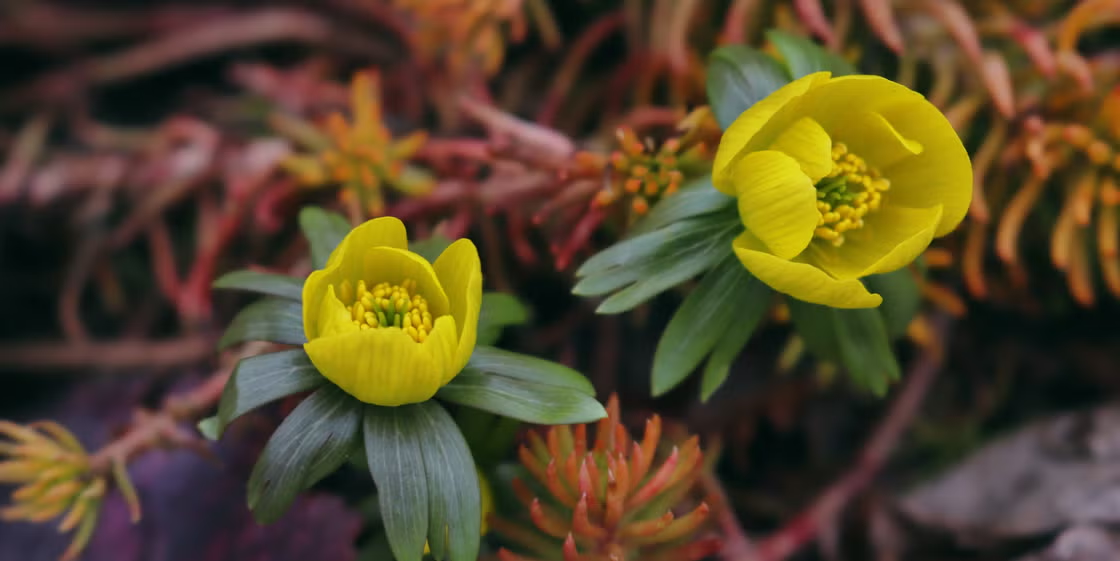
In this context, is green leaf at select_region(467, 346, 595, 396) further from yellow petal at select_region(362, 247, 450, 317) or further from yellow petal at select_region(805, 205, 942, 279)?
yellow petal at select_region(805, 205, 942, 279)

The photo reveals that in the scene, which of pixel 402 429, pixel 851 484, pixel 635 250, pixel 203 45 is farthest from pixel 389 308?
pixel 203 45

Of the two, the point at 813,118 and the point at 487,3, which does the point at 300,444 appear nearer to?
the point at 813,118

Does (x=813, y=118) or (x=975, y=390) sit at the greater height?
(x=813, y=118)

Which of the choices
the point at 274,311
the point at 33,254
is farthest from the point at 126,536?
the point at 33,254

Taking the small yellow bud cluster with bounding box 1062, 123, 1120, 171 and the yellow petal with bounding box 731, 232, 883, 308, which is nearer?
the yellow petal with bounding box 731, 232, 883, 308

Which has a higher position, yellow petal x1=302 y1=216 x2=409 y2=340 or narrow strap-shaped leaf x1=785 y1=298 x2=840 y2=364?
yellow petal x1=302 y1=216 x2=409 y2=340

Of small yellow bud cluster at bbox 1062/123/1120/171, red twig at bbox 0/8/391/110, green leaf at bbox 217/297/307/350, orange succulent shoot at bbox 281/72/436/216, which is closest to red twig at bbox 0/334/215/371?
orange succulent shoot at bbox 281/72/436/216
